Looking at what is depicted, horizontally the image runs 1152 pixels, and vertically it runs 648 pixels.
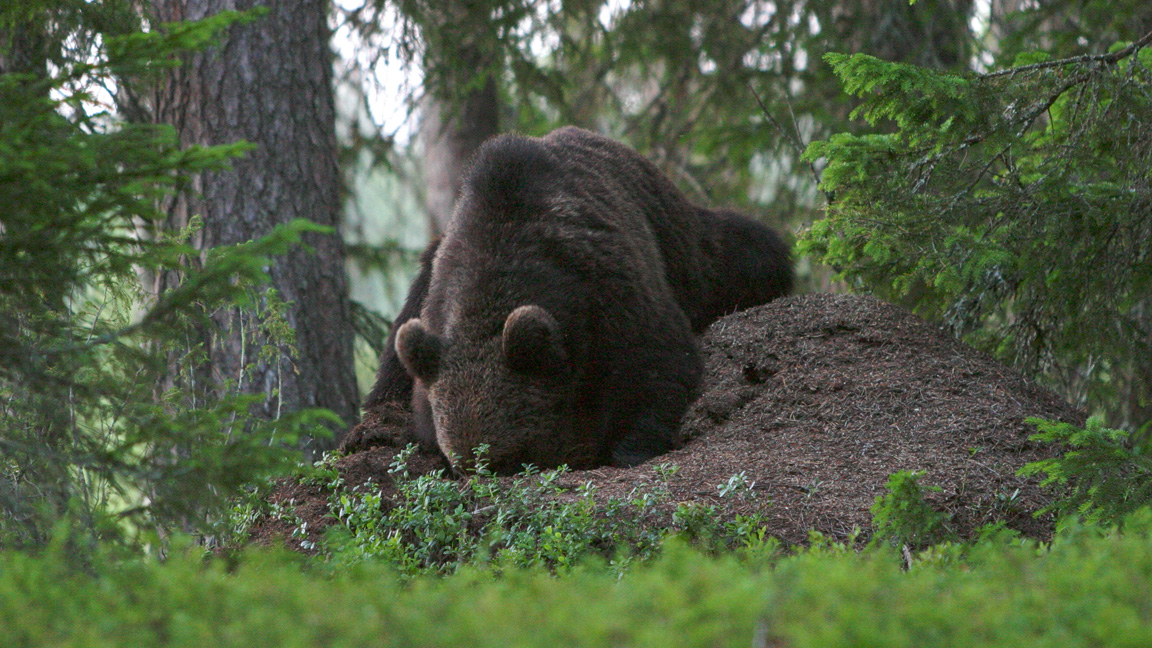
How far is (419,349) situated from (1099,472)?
3946 millimetres

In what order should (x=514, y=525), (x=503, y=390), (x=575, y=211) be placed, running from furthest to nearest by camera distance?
(x=575, y=211), (x=503, y=390), (x=514, y=525)

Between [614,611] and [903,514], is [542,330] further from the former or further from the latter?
[614,611]

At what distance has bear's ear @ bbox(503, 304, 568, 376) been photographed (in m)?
6.07

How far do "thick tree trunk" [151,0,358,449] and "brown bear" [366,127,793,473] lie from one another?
1.94 feet

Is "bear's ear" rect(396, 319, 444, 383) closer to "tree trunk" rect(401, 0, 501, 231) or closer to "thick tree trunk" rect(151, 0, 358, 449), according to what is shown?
"thick tree trunk" rect(151, 0, 358, 449)

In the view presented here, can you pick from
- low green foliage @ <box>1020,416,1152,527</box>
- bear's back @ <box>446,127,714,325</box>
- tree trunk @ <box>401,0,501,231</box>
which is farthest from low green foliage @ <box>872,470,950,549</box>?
tree trunk @ <box>401,0,501,231</box>

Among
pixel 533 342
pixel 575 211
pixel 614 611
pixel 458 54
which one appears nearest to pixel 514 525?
pixel 533 342

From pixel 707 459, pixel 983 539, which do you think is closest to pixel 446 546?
pixel 707 459

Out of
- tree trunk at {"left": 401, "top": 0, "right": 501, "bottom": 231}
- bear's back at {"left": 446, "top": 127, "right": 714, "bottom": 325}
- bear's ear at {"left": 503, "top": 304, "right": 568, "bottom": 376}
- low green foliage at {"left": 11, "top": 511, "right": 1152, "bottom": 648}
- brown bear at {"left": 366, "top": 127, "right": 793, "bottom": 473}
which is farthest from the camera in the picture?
tree trunk at {"left": 401, "top": 0, "right": 501, "bottom": 231}

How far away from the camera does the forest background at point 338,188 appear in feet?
11.3

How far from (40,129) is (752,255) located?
6830 mm

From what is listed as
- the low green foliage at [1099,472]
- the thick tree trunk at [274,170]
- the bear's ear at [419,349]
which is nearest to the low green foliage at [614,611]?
the low green foliage at [1099,472]

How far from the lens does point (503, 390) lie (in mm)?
6281

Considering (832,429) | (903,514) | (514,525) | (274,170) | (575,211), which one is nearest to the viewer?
(903,514)
